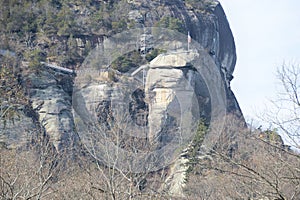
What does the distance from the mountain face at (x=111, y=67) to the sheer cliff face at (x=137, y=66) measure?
0.05 metres

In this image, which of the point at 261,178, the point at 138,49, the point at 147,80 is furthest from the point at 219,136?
the point at 261,178

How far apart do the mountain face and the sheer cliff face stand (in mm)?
49

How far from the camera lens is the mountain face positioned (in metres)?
26.8

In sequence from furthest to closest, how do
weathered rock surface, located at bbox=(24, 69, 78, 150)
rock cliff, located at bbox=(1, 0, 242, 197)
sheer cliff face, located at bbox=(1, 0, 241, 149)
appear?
1. sheer cliff face, located at bbox=(1, 0, 241, 149)
2. rock cliff, located at bbox=(1, 0, 242, 197)
3. weathered rock surface, located at bbox=(24, 69, 78, 150)

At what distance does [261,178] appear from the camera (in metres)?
5.61

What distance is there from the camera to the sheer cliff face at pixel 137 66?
26.7m

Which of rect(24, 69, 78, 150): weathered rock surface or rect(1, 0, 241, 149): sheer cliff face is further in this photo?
rect(1, 0, 241, 149): sheer cliff face

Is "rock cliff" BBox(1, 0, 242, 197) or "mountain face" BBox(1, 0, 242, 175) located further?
"mountain face" BBox(1, 0, 242, 175)

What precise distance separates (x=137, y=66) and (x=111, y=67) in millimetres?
1727

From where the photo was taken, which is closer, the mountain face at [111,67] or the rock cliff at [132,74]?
the rock cliff at [132,74]

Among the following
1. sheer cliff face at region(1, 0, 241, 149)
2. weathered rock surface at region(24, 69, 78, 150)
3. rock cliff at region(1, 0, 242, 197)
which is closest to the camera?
weathered rock surface at region(24, 69, 78, 150)

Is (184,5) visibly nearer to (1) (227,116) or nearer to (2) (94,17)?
(2) (94,17)

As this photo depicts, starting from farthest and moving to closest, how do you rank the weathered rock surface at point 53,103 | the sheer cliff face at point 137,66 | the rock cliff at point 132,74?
the sheer cliff face at point 137,66
the rock cliff at point 132,74
the weathered rock surface at point 53,103

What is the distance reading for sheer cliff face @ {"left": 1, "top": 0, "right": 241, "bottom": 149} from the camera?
26.7m
